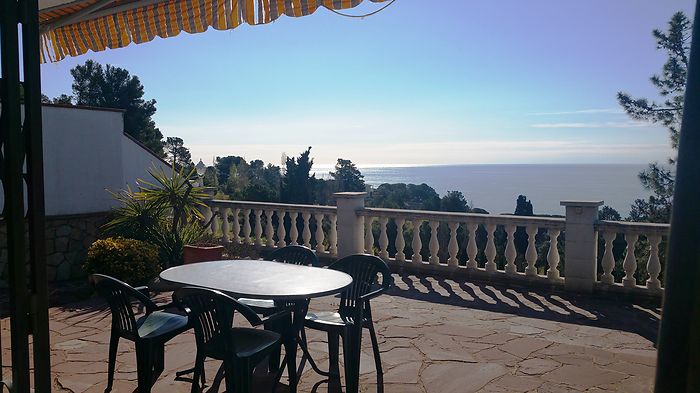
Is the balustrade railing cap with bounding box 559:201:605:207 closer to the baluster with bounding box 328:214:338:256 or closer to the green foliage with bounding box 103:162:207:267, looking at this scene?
the baluster with bounding box 328:214:338:256

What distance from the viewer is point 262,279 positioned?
11.4ft

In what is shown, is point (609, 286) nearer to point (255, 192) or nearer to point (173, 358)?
point (173, 358)

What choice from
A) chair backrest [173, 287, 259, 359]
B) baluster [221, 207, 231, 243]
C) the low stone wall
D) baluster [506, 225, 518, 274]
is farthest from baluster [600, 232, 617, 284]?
the low stone wall

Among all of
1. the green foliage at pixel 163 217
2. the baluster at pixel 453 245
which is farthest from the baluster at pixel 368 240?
the green foliage at pixel 163 217

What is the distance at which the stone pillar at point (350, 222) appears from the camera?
24.0 feet

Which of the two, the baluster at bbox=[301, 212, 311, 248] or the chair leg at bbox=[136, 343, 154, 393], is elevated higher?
the baluster at bbox=[301, 212, 311, 248]

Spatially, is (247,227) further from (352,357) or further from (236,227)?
(352,357)

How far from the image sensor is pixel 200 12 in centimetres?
265

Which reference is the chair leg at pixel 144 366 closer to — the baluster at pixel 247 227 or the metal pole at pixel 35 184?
the metal pole at pixel 35 184

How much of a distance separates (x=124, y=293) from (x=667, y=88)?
11.6 metres

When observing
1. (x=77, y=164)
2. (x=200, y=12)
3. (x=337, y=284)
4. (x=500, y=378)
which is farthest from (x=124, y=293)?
(x=77, y=164)

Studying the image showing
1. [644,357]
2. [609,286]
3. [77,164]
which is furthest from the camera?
[77,164]

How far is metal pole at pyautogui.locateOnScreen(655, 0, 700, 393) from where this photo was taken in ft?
2.41

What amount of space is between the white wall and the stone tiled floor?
214 cm
